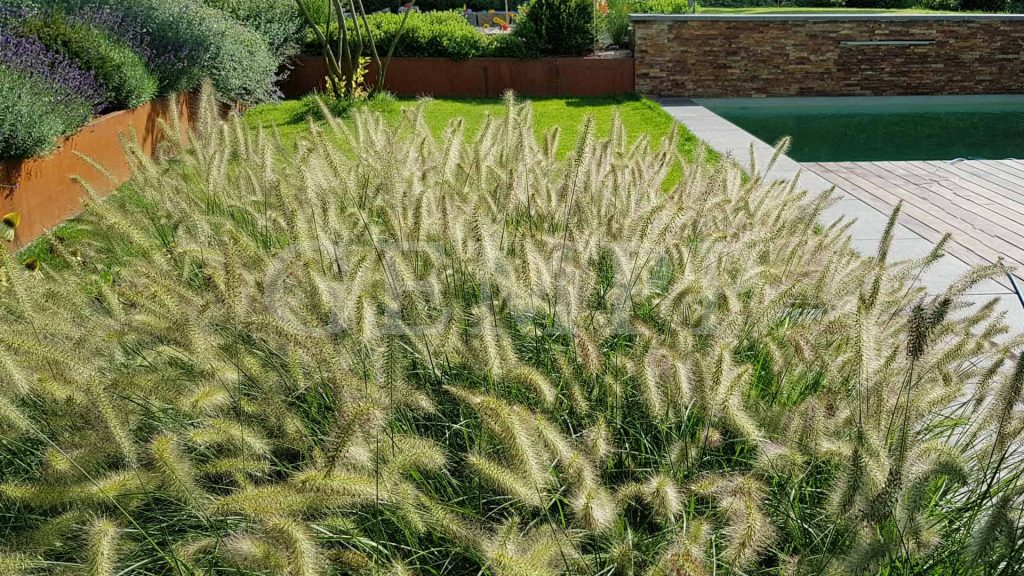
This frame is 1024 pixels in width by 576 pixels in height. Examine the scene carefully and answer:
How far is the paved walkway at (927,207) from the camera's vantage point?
175 inches

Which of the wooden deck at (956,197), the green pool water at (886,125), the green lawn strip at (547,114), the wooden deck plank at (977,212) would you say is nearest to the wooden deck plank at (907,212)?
the wooden deck at (956,197)

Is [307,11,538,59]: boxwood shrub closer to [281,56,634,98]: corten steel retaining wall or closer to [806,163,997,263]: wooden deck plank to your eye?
[281,56,634,98]: corten steel retaining wall

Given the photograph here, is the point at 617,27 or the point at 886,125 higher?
the point at 617,27

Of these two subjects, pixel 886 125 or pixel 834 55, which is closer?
pixel 886 125

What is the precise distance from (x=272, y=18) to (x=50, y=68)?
16.1ft

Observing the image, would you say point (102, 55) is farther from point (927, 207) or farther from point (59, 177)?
point (927, 207)

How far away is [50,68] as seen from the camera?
6121mm

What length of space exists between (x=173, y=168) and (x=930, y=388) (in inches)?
115

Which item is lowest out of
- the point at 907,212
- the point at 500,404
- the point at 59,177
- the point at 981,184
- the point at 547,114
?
the point at 981,184

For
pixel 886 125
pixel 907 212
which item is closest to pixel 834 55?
pixel 886 125

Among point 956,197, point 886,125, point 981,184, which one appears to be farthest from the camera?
point 886,125

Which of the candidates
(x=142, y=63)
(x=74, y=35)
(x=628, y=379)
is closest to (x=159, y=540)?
(x=628, y=379)

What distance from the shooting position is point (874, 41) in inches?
456

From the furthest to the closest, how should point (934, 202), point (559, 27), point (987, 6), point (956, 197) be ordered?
point (987, 6) < point (559, 27) < point (956, 197) < point (934, 202)
